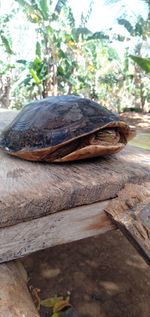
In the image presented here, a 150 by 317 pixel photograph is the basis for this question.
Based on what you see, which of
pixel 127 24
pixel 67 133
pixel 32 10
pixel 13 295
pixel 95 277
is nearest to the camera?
pixel 13 295

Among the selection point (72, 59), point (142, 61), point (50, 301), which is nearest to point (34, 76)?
point (72, 59)

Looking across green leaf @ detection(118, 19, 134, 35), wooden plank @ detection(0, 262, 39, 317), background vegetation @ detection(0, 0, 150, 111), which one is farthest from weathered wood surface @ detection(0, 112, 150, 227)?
green leaf @ detection(118, 19, 134, 35)

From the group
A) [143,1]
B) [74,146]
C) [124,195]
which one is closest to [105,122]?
[74,146]

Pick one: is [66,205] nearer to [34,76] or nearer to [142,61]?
[142,61]

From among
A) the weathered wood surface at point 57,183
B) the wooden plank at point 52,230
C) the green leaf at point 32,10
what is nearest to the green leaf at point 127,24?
the green leaf at point 32,10

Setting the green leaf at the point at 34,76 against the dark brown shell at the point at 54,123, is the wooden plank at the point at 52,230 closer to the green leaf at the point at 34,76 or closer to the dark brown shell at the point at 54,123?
the dark brown shell at the point at 54,123

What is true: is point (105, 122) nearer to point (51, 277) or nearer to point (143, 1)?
point (51, 277)

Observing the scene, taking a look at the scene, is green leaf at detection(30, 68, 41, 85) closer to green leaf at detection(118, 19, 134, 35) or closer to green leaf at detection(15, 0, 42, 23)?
green leaf at detection(15, 0, 42, 23)
